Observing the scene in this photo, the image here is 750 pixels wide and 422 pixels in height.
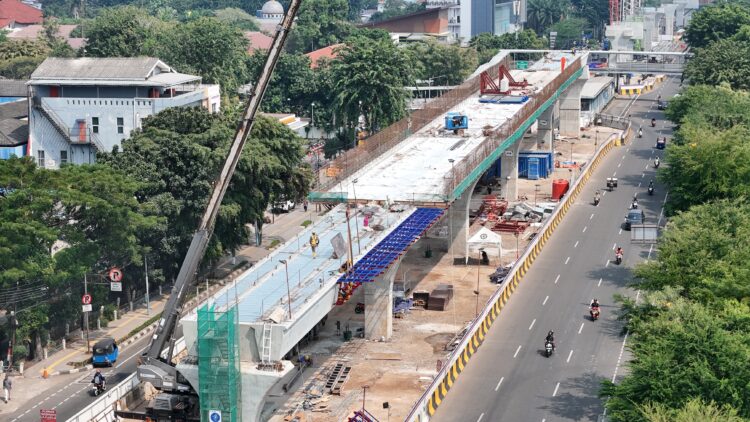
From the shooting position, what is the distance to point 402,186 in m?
99.1

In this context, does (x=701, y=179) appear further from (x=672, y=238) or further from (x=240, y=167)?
(x=240, y=167)

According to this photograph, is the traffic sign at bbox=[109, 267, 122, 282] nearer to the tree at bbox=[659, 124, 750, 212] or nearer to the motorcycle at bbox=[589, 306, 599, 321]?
the motorcycle at bbox=[589, 306, 599, 321]

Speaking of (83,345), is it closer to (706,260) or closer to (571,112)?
(706,260)

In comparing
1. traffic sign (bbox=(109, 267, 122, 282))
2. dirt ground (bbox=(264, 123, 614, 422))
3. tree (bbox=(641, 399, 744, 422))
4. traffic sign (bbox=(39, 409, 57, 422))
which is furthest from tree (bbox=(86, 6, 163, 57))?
tree (bbox=(641, 399, 744, 422))

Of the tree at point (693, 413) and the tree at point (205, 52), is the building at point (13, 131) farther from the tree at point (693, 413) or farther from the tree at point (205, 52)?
the tree at point (693, 413)

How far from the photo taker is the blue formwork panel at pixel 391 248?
80.6 meters

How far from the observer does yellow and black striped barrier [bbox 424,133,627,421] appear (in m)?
77.8

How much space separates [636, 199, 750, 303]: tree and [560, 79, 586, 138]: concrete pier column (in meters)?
81.3

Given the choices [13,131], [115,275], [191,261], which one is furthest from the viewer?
[13,131]

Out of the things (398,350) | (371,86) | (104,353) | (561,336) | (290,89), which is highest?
(371,86)

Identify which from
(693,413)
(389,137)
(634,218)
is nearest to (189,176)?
(389,137)

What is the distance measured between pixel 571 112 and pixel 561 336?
281ft

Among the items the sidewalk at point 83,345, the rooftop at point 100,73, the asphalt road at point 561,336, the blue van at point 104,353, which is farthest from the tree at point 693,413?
the rooftop at point 100,73

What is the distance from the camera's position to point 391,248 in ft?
280
